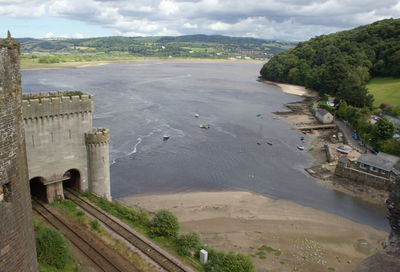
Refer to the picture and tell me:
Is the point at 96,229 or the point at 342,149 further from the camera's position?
the point at 342,149

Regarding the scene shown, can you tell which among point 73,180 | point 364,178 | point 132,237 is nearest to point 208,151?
point 364,178

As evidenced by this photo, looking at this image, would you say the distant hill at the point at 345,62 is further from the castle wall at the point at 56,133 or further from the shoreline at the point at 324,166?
the castle wall at the point at 56,133

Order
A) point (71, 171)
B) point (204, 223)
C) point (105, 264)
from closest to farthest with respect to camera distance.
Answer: point (105, 264) → point (71, 171) → point (204, 223)

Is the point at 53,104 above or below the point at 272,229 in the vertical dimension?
above

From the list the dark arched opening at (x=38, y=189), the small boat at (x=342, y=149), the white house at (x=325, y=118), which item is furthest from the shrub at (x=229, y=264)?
the white house at (x=325, y=118)

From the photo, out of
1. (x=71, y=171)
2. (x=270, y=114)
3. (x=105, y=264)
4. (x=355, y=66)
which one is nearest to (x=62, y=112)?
(x=71, y=171)

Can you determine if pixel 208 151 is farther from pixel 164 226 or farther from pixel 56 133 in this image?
pixel 56 133

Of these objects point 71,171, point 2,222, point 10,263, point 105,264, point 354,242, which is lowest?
point 354,242

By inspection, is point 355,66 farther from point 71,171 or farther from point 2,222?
point 2,222
